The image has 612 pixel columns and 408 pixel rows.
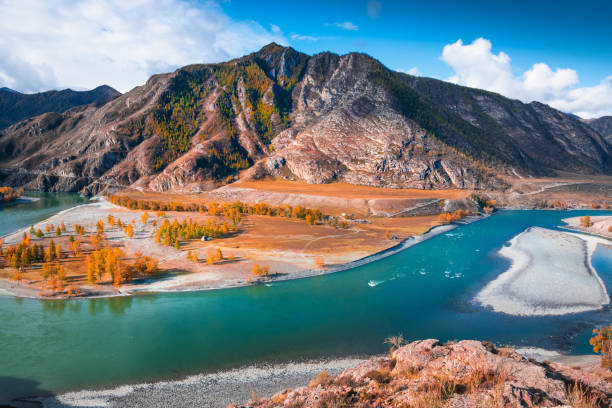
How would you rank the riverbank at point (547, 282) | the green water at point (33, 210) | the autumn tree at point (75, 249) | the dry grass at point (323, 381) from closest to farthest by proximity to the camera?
1. the dry grass at point (323, 381)
2. the riverbank at point (547, 282)
3. the autumn tree at point (75, 249)
4. the green water at point (33, 210)

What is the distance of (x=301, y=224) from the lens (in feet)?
369

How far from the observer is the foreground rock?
14789mm

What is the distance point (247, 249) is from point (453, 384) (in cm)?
6925

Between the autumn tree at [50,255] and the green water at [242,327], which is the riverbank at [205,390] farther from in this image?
the autumn tree at [50,255]

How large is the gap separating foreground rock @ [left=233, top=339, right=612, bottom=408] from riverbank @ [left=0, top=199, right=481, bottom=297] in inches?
1766

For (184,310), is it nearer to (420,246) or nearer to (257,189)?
(420,246)

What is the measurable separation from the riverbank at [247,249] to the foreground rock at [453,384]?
147 feet

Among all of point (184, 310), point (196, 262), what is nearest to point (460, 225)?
point (196, 262)

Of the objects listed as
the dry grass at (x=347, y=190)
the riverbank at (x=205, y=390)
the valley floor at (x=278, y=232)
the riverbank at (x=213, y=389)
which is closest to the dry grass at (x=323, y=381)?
the riverbank at (x=213, y=389)

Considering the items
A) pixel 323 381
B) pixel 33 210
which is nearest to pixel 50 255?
pixel 323 381

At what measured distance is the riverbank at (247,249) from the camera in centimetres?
6019

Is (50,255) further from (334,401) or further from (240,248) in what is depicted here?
(334,401)

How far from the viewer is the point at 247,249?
269ft

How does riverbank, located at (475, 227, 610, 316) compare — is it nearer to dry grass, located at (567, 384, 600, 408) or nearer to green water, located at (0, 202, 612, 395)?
green water, located at (0, 202, 612, 395)
